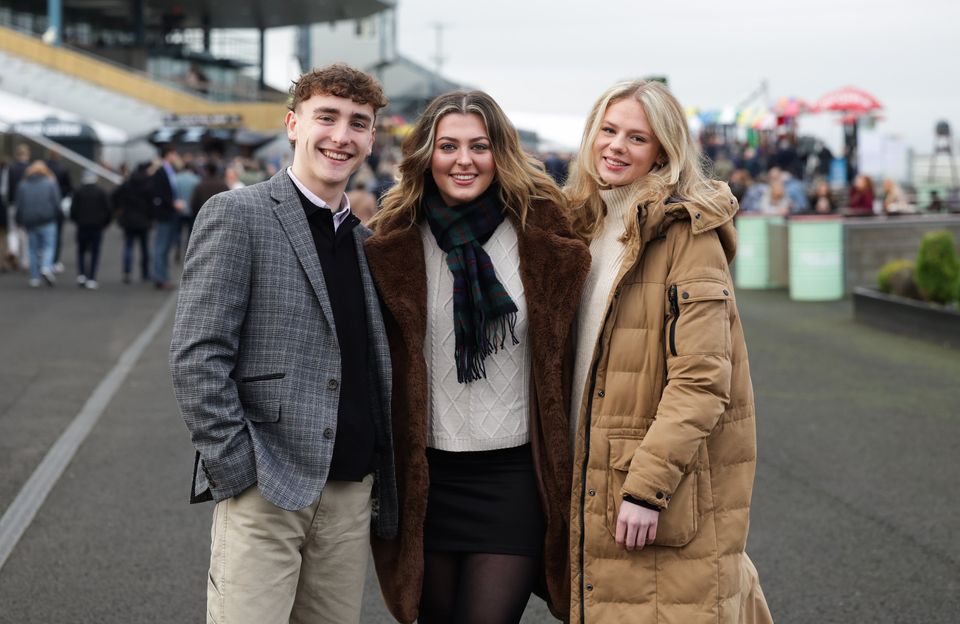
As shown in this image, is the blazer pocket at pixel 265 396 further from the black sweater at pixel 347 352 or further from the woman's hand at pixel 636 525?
the woman's hand at pixel 636 525

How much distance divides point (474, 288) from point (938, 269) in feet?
33.2

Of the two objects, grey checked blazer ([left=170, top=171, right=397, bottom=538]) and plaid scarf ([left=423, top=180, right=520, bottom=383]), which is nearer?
grey checked blazer ([left=170, top=171, right=397, bottom=538])

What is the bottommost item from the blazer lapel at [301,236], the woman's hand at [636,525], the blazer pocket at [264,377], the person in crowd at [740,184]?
the woman's hand at [636,525]

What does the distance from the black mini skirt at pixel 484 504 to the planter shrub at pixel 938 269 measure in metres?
9.95

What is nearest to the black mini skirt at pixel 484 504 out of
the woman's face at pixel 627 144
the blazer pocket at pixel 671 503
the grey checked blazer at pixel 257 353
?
the blazer pocket at pixel 671 503

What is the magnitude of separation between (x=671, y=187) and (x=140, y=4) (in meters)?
61.9

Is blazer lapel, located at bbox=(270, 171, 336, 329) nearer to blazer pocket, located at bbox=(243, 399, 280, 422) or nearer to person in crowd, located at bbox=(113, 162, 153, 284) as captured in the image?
blazer pocket, located at bbox=(243, 399, 280, 422)

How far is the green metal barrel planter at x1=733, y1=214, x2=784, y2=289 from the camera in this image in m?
17.9

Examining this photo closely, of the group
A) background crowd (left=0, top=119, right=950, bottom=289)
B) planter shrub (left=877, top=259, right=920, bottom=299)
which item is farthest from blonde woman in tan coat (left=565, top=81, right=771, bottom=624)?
background crowd (left=0, top=119, right=950, bottom=289)

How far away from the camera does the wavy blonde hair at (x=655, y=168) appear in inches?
122

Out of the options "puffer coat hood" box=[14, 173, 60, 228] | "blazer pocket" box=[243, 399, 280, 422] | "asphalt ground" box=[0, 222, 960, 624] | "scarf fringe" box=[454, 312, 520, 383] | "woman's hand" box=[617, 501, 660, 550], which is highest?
"puffer coat hood" box=[14, 173, 60, 228]

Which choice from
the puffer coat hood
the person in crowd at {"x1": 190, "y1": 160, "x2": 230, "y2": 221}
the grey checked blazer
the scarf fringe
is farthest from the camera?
the puffer coat hood

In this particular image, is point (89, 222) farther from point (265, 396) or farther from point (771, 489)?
point (265, 396)

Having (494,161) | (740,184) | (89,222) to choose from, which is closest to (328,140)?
(494,161)
